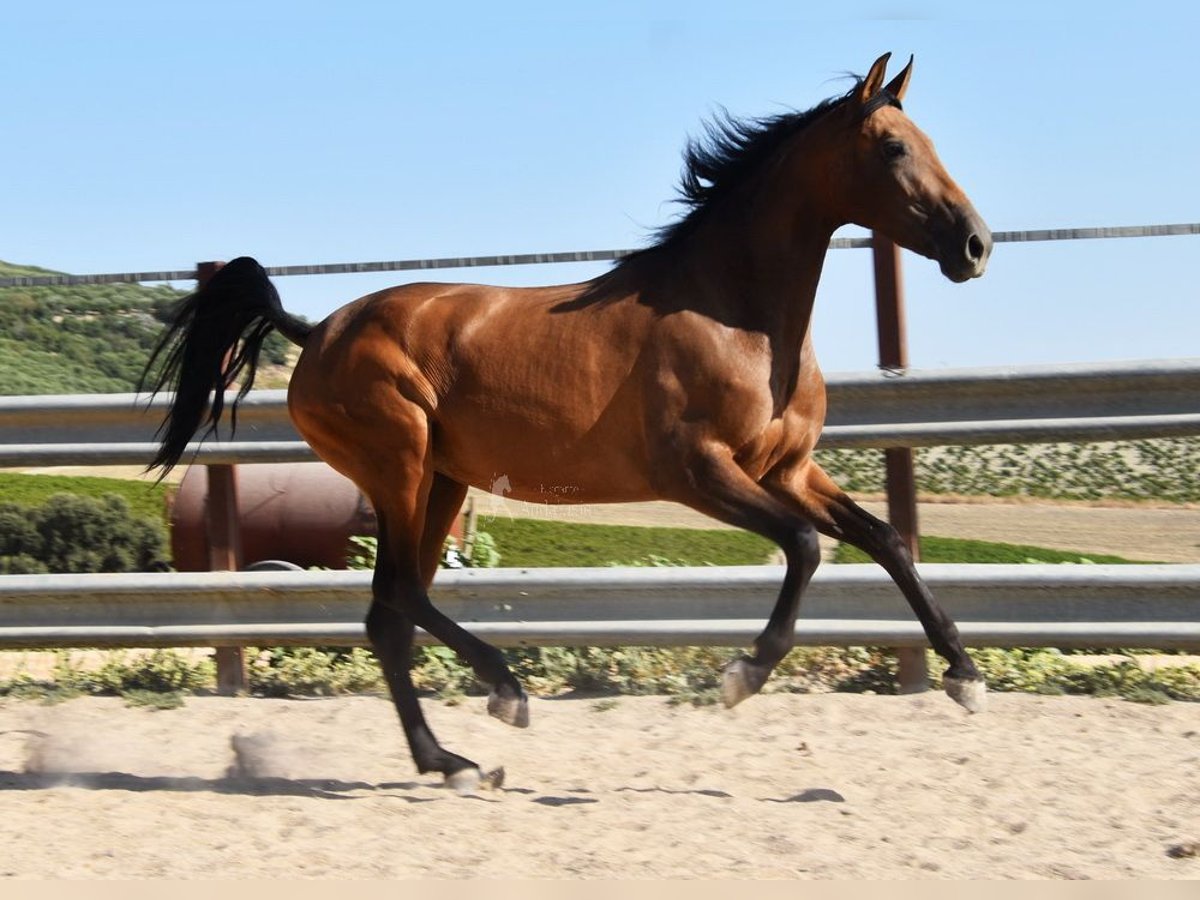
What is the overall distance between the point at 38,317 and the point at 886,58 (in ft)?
19.6

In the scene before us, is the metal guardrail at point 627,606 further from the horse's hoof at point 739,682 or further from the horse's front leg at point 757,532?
the horse's hoof at point 739,682

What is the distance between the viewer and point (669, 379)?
15.2 ft

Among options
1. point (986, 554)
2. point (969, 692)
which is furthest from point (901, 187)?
point (986, 554)

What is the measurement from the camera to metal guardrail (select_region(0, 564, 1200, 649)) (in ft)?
18.3

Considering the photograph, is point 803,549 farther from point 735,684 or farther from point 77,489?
point 77,489

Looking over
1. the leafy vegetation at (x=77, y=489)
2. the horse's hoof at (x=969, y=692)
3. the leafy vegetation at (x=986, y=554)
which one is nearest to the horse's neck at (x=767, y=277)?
the horse's hoof at (x=969, y=692)

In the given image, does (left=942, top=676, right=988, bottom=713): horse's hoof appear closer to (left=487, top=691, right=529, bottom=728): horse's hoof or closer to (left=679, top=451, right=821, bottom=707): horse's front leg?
(left=679, top=451, right=821, bottom=707): horse's front leg

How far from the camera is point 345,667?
21.0 feet

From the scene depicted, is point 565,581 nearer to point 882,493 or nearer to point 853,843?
point 853,843

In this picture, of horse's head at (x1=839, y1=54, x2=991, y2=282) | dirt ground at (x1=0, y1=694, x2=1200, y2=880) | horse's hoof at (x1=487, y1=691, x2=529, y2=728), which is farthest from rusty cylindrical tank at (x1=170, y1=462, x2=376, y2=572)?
horse's head at (x1=839, y1=54, x2=991, y2=282)

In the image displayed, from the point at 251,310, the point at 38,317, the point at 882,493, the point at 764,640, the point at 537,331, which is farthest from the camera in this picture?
the point at 882,493

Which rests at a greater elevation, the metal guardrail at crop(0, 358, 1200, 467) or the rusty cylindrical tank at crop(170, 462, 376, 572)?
the metal guardrail at crop(0, 358, 1200, 467)

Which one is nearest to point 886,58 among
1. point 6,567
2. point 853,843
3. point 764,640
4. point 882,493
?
point 764,640

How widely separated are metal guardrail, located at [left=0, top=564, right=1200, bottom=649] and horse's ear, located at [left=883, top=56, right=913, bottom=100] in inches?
75.0
